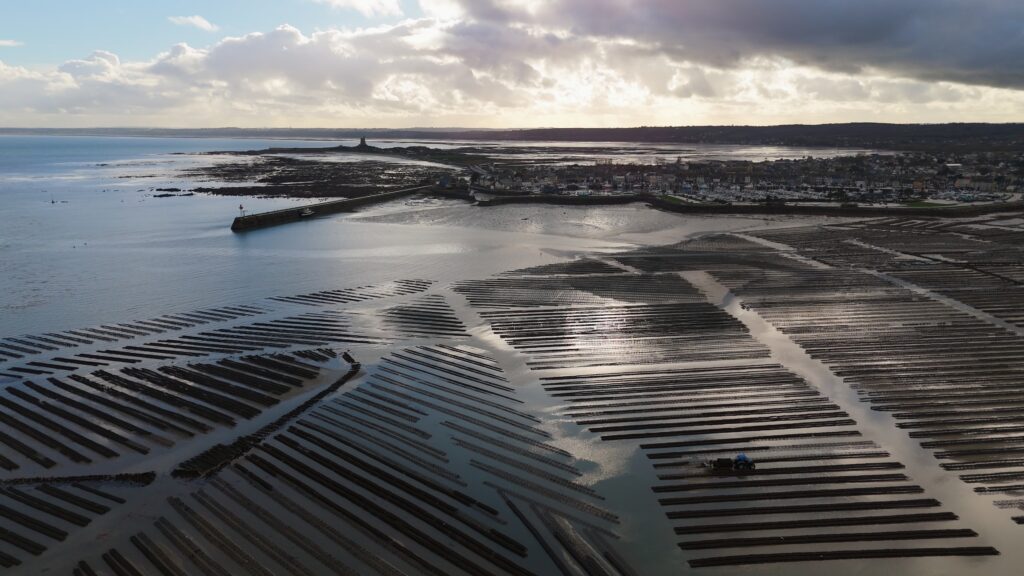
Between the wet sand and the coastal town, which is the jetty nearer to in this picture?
the coastal town

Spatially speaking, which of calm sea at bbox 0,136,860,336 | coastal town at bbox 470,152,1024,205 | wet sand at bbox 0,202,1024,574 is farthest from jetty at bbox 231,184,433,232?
wet sand at bbox 0,202,1024,574

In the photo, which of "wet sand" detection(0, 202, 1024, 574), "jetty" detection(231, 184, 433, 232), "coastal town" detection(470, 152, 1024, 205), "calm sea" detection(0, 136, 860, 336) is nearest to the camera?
"wet sand" detection(0, 202, 1024, 574)

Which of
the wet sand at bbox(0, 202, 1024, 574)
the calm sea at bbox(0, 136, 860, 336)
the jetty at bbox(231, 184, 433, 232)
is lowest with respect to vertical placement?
the wet sand at bbox(0, 202, 1024, 574)

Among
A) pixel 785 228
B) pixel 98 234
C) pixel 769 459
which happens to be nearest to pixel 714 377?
pixel 769 459

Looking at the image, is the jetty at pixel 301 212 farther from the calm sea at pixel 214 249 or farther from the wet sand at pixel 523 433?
the wet sand at pixel 523 433

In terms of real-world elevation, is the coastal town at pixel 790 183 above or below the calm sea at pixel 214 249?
above

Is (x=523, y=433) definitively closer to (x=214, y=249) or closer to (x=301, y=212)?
(x=214, y=249)

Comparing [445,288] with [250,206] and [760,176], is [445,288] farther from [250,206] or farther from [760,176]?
[760,176]

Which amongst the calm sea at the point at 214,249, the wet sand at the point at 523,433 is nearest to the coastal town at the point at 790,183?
the calm sea at the point at 214,249

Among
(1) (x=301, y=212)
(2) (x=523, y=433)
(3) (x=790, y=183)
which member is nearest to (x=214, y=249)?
(1) (x=301, y=212)
